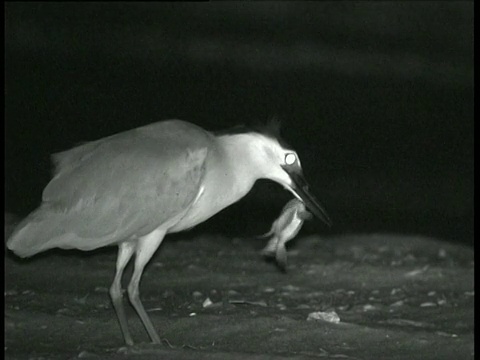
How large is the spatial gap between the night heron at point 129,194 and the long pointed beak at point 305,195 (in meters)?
0.38

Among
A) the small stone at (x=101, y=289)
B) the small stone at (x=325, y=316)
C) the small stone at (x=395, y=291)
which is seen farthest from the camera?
the small stone at (x=395, y=291)

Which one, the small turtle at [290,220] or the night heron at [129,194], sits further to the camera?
the small turtle at [290,220]

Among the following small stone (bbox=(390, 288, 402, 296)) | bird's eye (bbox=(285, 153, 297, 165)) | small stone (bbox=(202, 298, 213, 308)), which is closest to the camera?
bird's eye (bbox=(285, 153, 297, 165))

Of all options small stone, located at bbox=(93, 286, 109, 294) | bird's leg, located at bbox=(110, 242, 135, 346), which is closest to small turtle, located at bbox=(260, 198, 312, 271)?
bird's leg, located at bbox=(110, 242, 135, 346)

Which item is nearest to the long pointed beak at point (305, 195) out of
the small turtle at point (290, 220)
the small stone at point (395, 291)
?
the small turtle at point (290, 220)

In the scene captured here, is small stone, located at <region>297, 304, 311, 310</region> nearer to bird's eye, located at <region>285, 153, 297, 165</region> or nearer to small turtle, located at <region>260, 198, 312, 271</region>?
small turtle, located at <region>260, 198, 312, 271</region>

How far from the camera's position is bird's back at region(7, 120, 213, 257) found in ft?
16.4

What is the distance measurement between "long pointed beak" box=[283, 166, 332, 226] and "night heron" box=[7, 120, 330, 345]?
1.25 ft

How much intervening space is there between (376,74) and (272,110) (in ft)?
5.64

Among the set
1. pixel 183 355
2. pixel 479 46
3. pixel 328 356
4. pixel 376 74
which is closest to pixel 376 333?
pixel 328 356

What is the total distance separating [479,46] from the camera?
6277 mm

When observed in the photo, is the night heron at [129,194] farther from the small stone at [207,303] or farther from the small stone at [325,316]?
the small stone at [325,316]

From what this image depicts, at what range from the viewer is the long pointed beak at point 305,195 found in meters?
5.34

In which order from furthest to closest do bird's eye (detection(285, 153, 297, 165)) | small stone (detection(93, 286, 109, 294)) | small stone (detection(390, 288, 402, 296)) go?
1. small stone (detection(390, 288, 402, 296))
2. small stone (detection(93, 286, 109, 294))
3. bird's eye (detection(285, 153, 297, 165))
